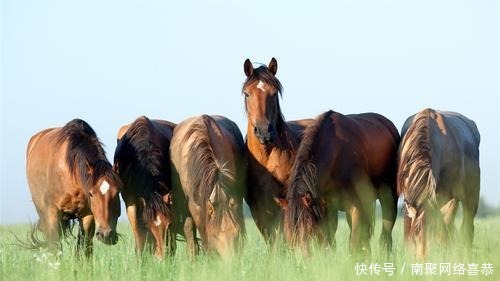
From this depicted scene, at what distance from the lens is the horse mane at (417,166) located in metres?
9.57

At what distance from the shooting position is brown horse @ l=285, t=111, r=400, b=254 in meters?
9.34

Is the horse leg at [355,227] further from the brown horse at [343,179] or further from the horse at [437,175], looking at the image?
the horse at [437,175]

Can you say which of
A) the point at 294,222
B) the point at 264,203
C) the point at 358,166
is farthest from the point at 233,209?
the point at 358,166

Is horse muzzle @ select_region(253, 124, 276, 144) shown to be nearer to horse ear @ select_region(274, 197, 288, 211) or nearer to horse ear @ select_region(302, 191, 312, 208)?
horse ear @ select_region(274, 197, 288, 211)

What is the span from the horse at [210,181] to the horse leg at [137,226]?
1.64ft

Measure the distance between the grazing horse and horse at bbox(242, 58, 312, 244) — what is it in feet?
3.54

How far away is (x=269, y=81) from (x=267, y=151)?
2.82 ft

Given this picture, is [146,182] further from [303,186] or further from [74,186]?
[303,186]

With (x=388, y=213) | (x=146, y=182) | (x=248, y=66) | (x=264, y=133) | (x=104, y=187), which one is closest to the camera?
(x=104, y=187)

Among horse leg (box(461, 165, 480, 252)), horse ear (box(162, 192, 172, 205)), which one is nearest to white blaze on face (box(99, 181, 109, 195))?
horse ear (box(162, 192, 172, 205))

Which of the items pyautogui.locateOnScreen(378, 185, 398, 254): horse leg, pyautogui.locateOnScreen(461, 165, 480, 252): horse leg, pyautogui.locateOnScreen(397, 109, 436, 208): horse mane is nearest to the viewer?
pyautogui.locateOnScreen(397, 109, 436, 208): horse mane

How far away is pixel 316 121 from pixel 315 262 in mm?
2854

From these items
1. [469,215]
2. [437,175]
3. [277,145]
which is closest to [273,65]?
[277,145]

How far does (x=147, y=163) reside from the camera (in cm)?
1080
